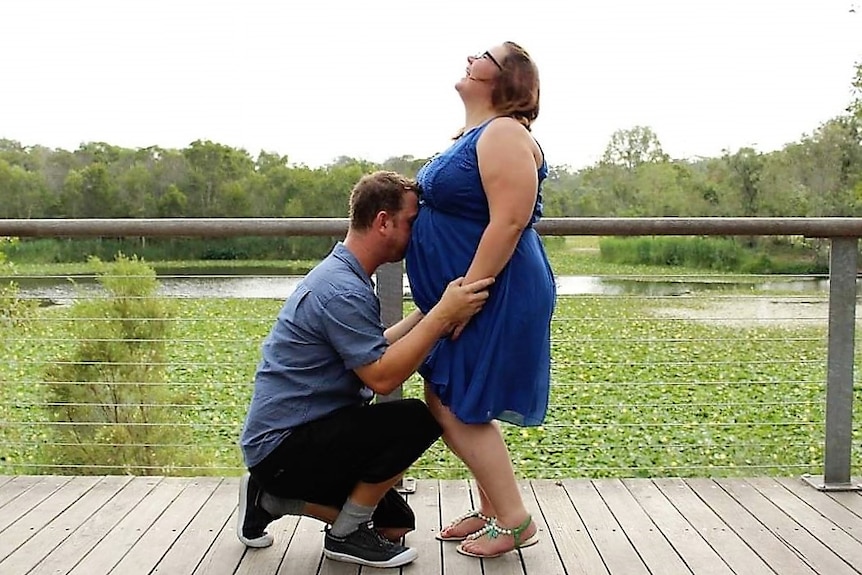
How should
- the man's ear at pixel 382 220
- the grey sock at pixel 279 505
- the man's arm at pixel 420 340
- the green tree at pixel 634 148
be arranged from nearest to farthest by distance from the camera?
the man's arm at pixel 420 340
the man's ear at pixel 382 220
the grey sock at pixel 279 505
the green tree at pixel 634 148

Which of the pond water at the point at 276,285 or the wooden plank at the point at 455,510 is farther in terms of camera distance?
the pond water at the point at 276,285

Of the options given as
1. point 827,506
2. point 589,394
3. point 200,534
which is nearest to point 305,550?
point 200,534

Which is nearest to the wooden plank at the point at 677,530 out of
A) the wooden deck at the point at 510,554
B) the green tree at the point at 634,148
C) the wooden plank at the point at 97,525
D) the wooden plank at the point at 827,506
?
the wooden deck at the point at 510,554

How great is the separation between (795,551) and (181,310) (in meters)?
3.41

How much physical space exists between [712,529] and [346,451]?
107 cm

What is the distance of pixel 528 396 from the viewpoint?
240 centimetres

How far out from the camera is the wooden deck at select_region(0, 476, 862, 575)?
7.87ft

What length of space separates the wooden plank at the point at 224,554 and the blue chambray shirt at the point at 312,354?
0.27m

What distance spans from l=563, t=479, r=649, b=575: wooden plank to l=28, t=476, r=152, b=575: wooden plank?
4.37 ft

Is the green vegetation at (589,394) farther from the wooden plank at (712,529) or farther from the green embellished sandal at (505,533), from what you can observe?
the green embellished sandal at (505,533)

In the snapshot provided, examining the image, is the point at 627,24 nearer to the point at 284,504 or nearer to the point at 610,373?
the point at 610,373

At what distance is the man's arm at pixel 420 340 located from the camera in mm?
2225

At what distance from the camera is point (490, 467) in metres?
2.42

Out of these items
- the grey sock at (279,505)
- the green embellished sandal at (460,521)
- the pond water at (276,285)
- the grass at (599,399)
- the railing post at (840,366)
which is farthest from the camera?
the grass at (599,399)
